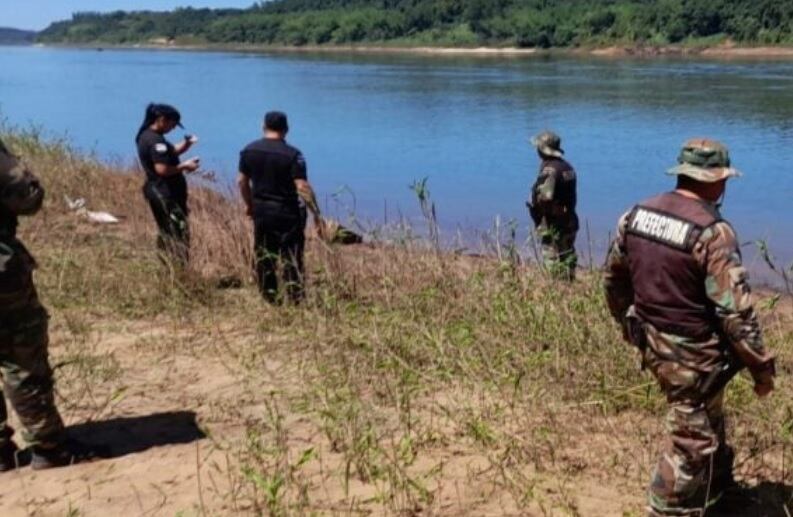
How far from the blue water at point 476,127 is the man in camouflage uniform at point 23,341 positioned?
637 cm

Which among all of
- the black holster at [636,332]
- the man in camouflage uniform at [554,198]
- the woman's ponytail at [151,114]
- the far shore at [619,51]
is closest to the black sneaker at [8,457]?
the black holster at [636,332]

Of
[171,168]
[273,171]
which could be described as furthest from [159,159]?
[273,171]

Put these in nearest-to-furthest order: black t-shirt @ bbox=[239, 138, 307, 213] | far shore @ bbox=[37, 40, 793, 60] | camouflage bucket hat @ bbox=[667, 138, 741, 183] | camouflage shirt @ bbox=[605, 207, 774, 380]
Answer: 1. camouflage shirt @ bbox=[605, 207, 774, 380]
2. camouflage bucket hat @ bbox=[667, 138, 741, 183]
3. black t-shirt @ bbox=[239, 138, 307, 213]
4. far shore @ bbox=[37, 40, 793, 60]

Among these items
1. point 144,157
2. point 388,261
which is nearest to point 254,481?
point 388,261

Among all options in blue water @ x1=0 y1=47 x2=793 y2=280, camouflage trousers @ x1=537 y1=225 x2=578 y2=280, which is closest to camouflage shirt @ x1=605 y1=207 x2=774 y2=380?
camouflage trousers @ x1=537 y1=225 x2=578 y2=280

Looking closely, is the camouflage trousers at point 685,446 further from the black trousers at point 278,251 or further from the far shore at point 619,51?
the far shore at point 619,51

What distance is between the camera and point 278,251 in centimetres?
675

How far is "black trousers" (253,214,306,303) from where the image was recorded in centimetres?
663

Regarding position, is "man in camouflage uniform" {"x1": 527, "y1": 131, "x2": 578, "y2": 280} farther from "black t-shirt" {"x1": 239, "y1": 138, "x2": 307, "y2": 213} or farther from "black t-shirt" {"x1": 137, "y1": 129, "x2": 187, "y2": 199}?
"black t-shirt" {"x1": 137, "y1": 129, "x2": 187, "y2": 199}

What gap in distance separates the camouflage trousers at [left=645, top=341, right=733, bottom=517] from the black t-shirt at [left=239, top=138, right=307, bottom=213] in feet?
11.6

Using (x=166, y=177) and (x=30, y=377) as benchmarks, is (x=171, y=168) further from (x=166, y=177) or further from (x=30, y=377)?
(x=30, y=377)

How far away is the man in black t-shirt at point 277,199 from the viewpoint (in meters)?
6.57

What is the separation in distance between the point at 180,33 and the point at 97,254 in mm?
140425

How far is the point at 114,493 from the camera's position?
3.88 metres
